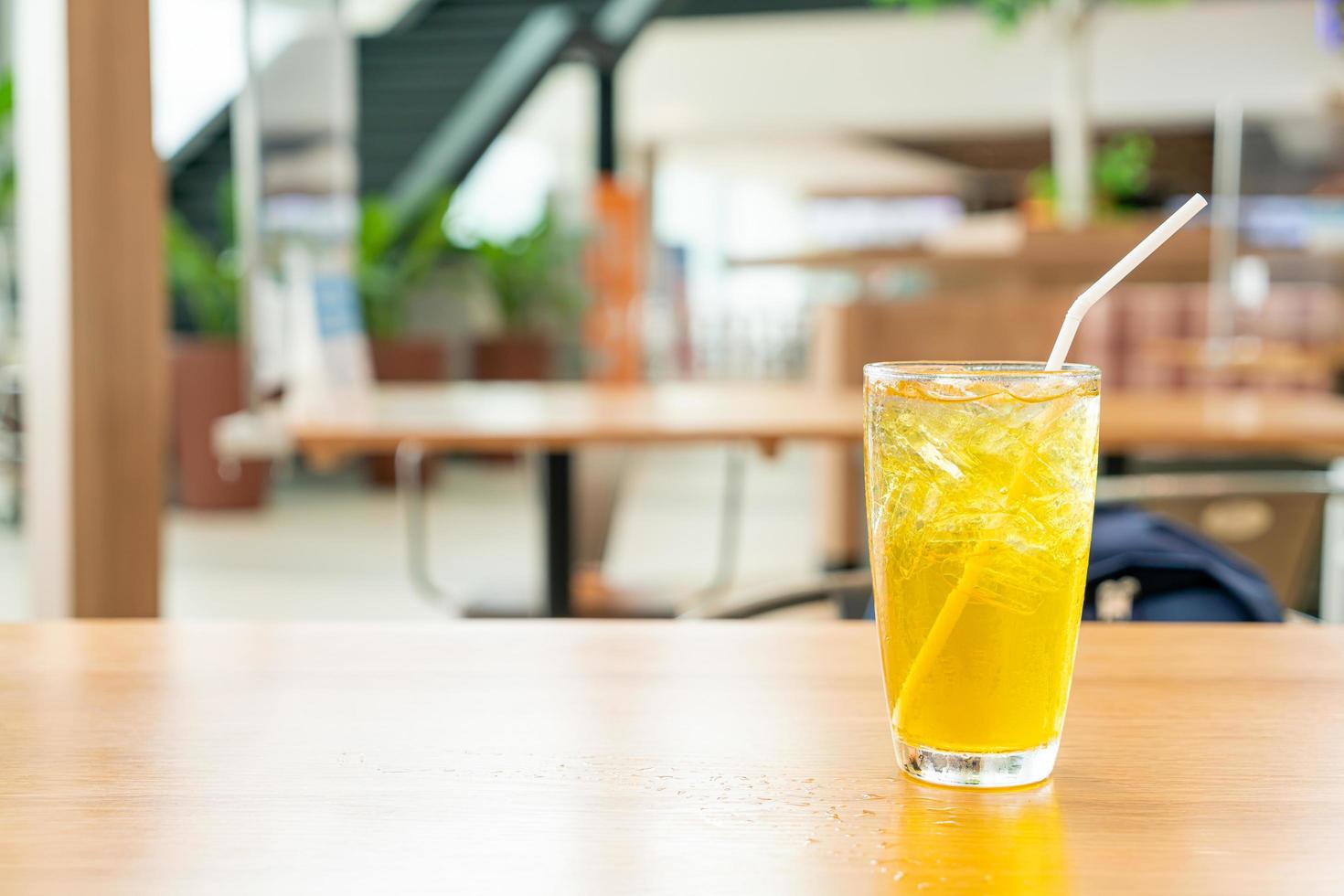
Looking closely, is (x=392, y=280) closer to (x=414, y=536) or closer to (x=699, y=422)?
(x=414, y=536)

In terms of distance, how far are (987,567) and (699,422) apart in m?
1.59

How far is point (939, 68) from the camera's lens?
11.3m

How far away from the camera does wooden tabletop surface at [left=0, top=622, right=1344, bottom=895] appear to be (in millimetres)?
373

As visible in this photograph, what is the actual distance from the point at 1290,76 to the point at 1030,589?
11.5m

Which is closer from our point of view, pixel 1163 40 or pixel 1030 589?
pixel 1030 589

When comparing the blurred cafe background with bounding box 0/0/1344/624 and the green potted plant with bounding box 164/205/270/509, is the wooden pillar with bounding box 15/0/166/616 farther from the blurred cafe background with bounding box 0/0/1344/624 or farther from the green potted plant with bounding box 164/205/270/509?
the green potted plant with bounding box 164/205/270/509

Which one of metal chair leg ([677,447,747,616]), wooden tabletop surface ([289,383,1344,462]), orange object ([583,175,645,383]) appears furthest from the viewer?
orange object ([583,175,645,383])

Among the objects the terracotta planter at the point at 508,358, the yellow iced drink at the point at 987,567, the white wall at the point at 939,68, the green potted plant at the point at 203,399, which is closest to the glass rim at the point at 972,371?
the yellow iced drink at the point at 987,567

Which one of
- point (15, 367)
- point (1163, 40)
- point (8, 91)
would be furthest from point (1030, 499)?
point (1163, 40)

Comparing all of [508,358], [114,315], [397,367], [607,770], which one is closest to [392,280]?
[397,367]

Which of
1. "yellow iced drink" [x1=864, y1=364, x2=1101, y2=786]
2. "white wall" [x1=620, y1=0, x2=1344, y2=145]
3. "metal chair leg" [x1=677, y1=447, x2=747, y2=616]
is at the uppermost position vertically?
"white wall" [x1=620, y1=0, x2=1344, y2=145]

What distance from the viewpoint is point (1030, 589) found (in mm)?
448

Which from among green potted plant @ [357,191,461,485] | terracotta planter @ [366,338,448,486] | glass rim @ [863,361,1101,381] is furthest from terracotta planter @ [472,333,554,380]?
glass rim @ [863,361,1101,381]

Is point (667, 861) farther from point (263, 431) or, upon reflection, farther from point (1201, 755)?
point (263, 431)
